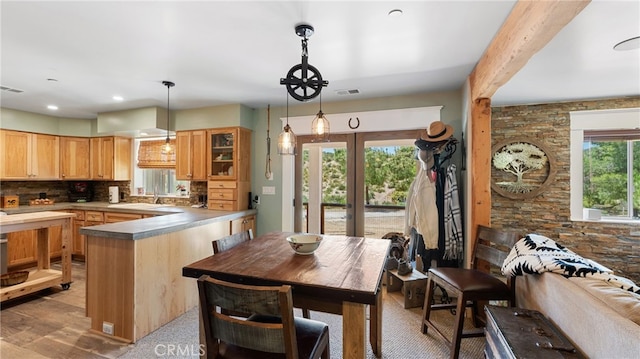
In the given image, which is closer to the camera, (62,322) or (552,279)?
(552,279)

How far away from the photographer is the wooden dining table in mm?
1392

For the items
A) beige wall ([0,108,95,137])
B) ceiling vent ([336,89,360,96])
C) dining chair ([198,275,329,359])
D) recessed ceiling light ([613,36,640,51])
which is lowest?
dining chair ([198,275,329,359])

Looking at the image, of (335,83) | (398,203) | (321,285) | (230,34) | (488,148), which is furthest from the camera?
(398,203)

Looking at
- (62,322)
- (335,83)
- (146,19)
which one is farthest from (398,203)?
(62,322)

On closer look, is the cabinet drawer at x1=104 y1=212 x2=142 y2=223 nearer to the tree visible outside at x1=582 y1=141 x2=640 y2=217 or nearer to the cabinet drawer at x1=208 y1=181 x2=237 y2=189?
the cabinet drawer at x1=208 y1=181 x2=237 y2=189

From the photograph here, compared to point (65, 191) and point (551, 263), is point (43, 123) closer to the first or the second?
point (65, 191)

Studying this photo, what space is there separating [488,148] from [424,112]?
1030 mm

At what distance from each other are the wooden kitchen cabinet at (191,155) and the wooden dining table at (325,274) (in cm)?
233

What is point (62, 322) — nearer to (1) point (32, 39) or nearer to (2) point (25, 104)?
(1) point (32, 39)

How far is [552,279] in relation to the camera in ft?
5.17

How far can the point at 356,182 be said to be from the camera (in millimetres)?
3793

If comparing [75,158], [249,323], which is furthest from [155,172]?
[249,323]

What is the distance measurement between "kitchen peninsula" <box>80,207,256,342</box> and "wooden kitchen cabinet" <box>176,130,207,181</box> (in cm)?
155

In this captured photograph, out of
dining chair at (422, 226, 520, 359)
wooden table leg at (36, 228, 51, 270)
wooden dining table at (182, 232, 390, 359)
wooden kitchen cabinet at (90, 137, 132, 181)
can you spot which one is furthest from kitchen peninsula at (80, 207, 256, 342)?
wooden kitchen cabinet at (90, 137, 132, 181)
